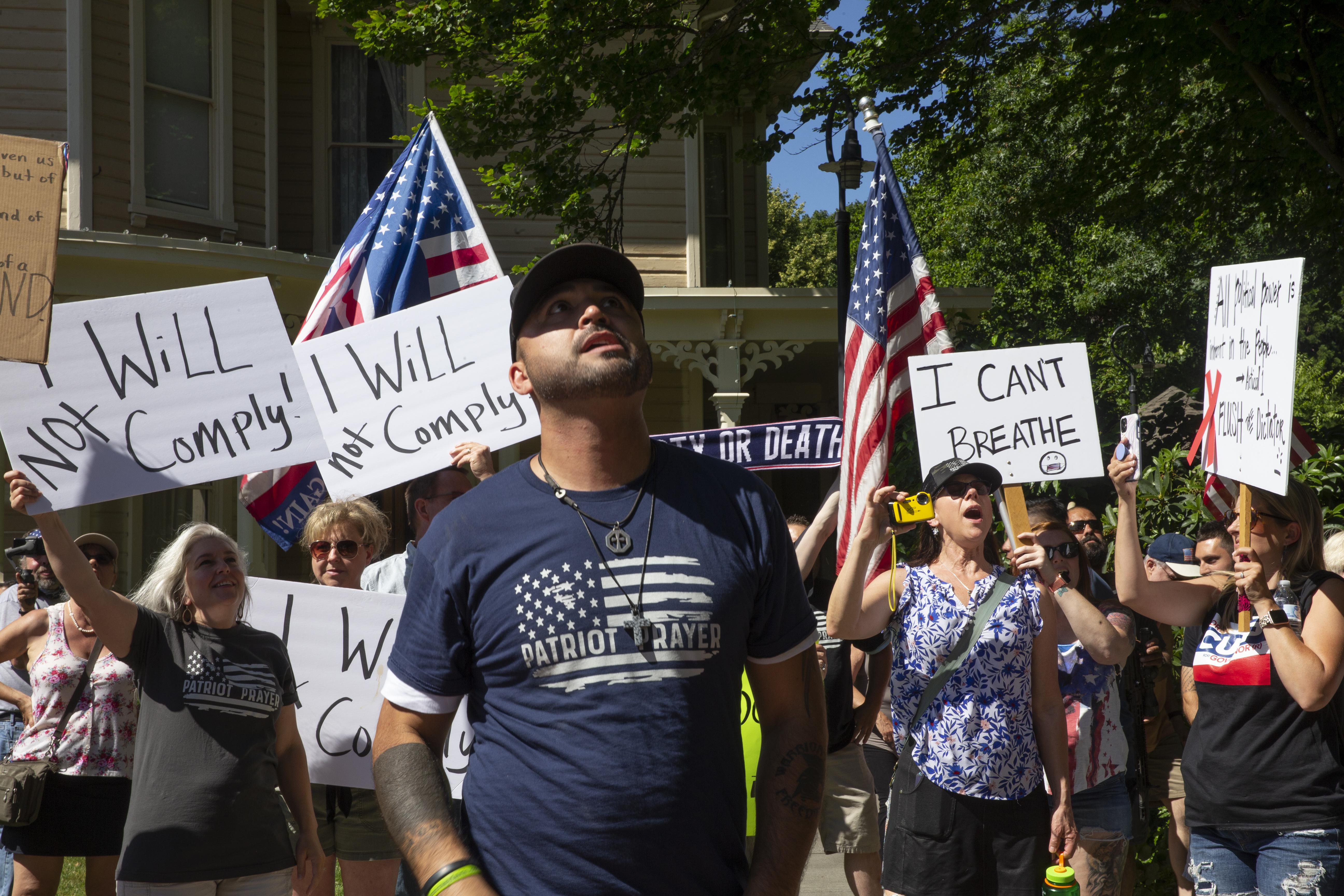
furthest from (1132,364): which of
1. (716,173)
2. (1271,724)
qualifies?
(1271,724)

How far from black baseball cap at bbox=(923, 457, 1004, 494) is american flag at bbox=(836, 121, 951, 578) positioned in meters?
1.22

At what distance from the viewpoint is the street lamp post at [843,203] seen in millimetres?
11828

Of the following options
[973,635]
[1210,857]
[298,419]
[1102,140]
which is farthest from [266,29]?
[1210,857]

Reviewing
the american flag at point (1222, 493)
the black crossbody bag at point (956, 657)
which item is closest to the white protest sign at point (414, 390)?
the black crossbody bag at point (956, 657)

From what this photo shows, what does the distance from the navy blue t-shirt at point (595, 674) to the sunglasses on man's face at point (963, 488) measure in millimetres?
2190

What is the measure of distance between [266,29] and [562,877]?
11.4 meters

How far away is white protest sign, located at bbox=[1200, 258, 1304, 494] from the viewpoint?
4027 mm

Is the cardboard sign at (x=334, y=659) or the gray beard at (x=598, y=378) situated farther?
the cardboard sign at (x=334, y=659)

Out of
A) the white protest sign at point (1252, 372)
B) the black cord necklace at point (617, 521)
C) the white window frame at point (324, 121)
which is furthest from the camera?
the white window frame at point (324, 121)

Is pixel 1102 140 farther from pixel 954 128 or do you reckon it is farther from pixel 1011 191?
pixel 1011 191

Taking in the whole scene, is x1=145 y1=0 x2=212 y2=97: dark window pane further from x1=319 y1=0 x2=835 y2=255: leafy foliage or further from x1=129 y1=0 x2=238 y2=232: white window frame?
x1=319 y1=0 x2=835 y2=255: leafy foliage

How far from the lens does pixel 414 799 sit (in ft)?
6.90

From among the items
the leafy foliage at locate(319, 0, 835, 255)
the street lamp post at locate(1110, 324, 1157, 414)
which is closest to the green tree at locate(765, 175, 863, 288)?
the street lamp post at locate(1110, 324, 1157, 414)

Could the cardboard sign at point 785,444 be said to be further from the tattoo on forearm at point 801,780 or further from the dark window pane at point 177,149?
the dark window pane at point 177,149
